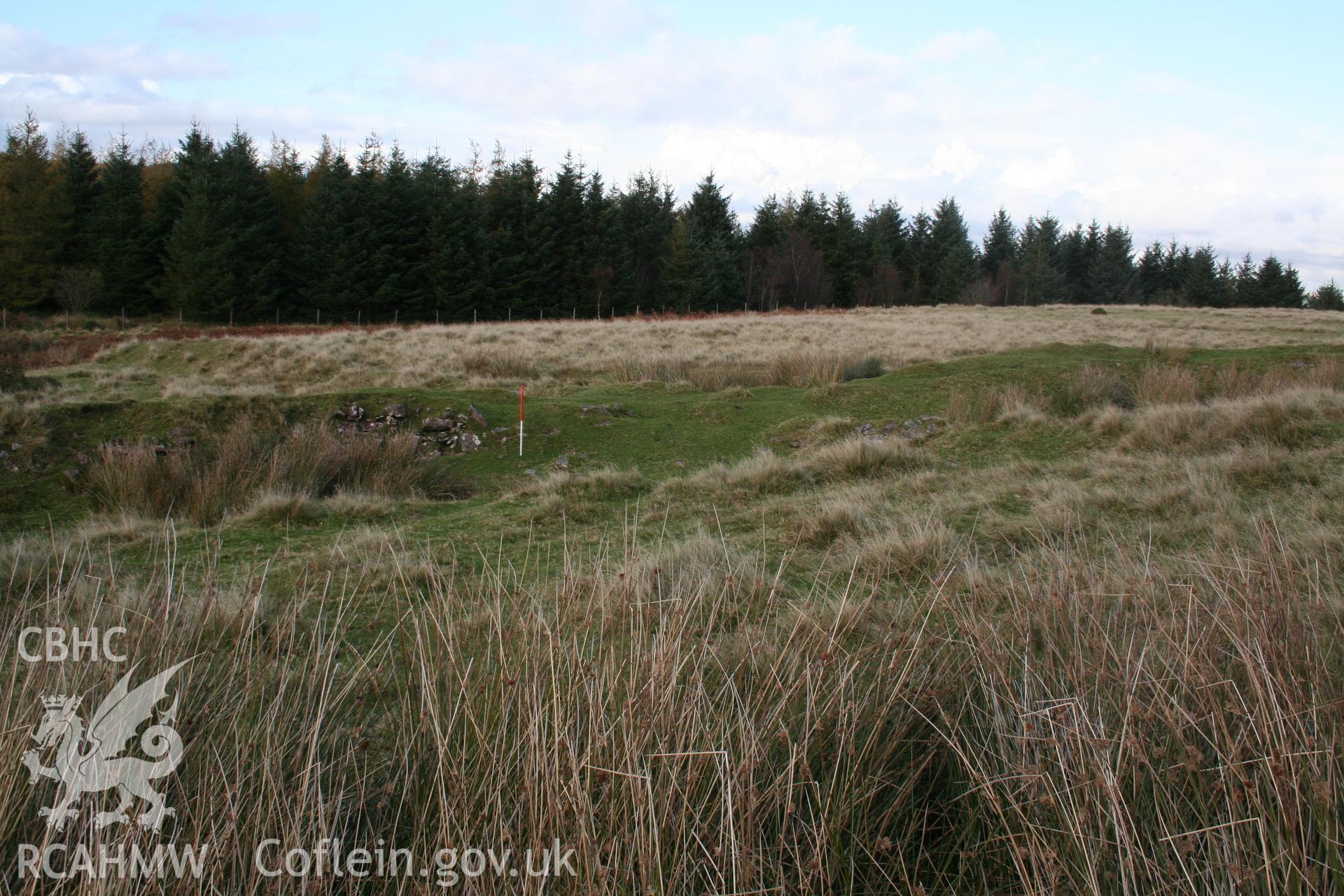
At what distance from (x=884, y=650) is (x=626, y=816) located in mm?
1126

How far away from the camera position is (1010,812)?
2119mm

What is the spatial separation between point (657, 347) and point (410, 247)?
23.6 m

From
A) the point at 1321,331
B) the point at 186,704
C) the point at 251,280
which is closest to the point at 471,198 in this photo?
the point at 251,280

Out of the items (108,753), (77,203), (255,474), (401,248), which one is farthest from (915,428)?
(77,203)

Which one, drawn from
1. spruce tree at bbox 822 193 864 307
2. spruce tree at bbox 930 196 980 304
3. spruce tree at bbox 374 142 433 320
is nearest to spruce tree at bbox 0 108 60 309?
spruce tree at bbox 374 142 433 320

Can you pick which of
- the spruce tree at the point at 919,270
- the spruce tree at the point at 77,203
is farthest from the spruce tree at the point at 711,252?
the spruce tree at the point at 77,203

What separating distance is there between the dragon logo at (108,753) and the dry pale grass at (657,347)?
1251 cm

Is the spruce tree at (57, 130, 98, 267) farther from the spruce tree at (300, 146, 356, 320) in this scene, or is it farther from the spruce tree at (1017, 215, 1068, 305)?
the spruce tree at (1017, 215, 1068, 305)

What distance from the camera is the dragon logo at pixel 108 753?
73.2 inches

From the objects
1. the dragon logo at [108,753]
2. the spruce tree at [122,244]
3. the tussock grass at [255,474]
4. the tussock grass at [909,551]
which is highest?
the spruce tree at [122,244]

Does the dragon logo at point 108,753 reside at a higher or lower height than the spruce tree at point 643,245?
lower

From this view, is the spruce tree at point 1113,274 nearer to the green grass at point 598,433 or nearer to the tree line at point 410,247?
the tree line at point 410,247

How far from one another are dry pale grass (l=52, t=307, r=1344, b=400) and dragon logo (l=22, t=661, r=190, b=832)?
12513 mm

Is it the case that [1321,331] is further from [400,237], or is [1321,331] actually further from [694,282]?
[400,237]
